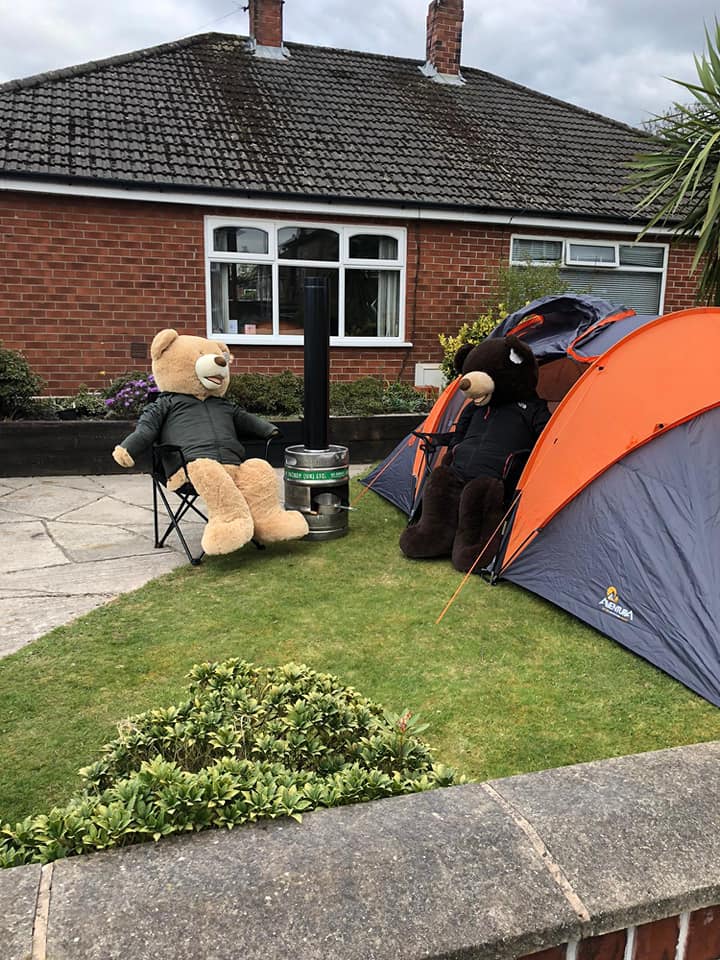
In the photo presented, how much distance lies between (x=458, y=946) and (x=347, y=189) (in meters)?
9.50

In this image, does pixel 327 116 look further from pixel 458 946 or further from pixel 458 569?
pixel 458 946

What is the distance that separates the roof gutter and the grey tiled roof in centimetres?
10

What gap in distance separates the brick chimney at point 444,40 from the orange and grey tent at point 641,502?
10.7m

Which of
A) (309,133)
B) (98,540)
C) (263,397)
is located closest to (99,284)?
(263,397)

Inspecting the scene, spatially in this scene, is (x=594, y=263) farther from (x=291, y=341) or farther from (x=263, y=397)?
(x=263, y=397)

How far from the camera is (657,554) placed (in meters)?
3.29

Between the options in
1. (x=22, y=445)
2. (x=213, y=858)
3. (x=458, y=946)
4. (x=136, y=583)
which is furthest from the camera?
(x=22, y=445)

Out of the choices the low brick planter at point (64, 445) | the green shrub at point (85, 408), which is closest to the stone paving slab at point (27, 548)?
the low brick planter at point (64, 445)

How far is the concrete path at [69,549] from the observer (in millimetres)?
3859

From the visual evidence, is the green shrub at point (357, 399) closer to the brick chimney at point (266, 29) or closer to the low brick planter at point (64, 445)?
the low brick planter at point (64, 445)

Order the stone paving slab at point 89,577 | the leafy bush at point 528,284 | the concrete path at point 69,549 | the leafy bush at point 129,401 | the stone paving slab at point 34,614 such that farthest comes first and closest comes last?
the leafy bush at point 528,284 → the leafy bush at point 129,401 → the stone paving slab at point 89,577 → the concrete path at point 69,549 → the stone paving slab at point 34,614

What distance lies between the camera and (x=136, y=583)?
4.30m

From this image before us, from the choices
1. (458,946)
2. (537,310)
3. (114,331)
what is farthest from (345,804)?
(114,331)

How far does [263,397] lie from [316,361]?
11.3 ft
